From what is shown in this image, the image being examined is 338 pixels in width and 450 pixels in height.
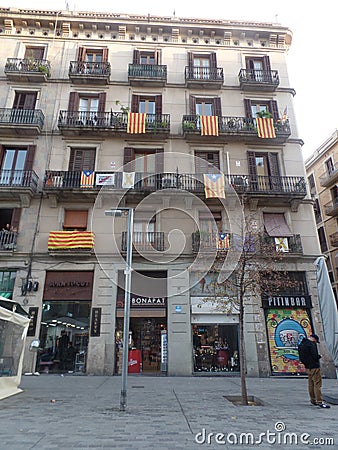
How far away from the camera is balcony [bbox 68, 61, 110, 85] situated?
18297 millimetres

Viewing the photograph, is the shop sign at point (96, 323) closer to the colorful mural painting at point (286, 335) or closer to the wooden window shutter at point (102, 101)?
the colorful mural painting at point (286, 335)

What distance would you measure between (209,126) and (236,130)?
1.59m

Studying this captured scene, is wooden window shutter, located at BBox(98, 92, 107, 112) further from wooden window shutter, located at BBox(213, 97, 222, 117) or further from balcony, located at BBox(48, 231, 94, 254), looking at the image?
balcony, located at BBox(48, 231, 94, 254)

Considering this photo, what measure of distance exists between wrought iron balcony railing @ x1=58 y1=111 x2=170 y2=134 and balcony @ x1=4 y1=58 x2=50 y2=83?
282cm

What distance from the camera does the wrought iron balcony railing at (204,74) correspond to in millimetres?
18719

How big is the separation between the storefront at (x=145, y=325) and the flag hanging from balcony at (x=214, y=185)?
492 centimetres

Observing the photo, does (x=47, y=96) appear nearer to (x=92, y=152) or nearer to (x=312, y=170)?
(x=92, y=152)

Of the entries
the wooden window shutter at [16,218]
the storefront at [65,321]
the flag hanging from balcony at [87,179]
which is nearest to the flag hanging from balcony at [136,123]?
the flag hanging from balcony at [87,179]

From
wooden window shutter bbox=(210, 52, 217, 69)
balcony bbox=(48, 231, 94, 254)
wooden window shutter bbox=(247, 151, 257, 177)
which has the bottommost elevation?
balcony bbox=(48, 231, 94, 254)

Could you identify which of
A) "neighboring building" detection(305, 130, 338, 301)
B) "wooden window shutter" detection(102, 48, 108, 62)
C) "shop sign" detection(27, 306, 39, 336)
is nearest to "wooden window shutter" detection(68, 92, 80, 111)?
"wooden window shutter" detection(102, 48, 108, 62)

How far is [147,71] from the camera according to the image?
18750mm

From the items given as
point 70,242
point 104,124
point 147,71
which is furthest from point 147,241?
point 147,71

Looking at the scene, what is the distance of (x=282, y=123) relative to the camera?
17.9m

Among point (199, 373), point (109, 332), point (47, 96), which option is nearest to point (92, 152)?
point (47, 96)
